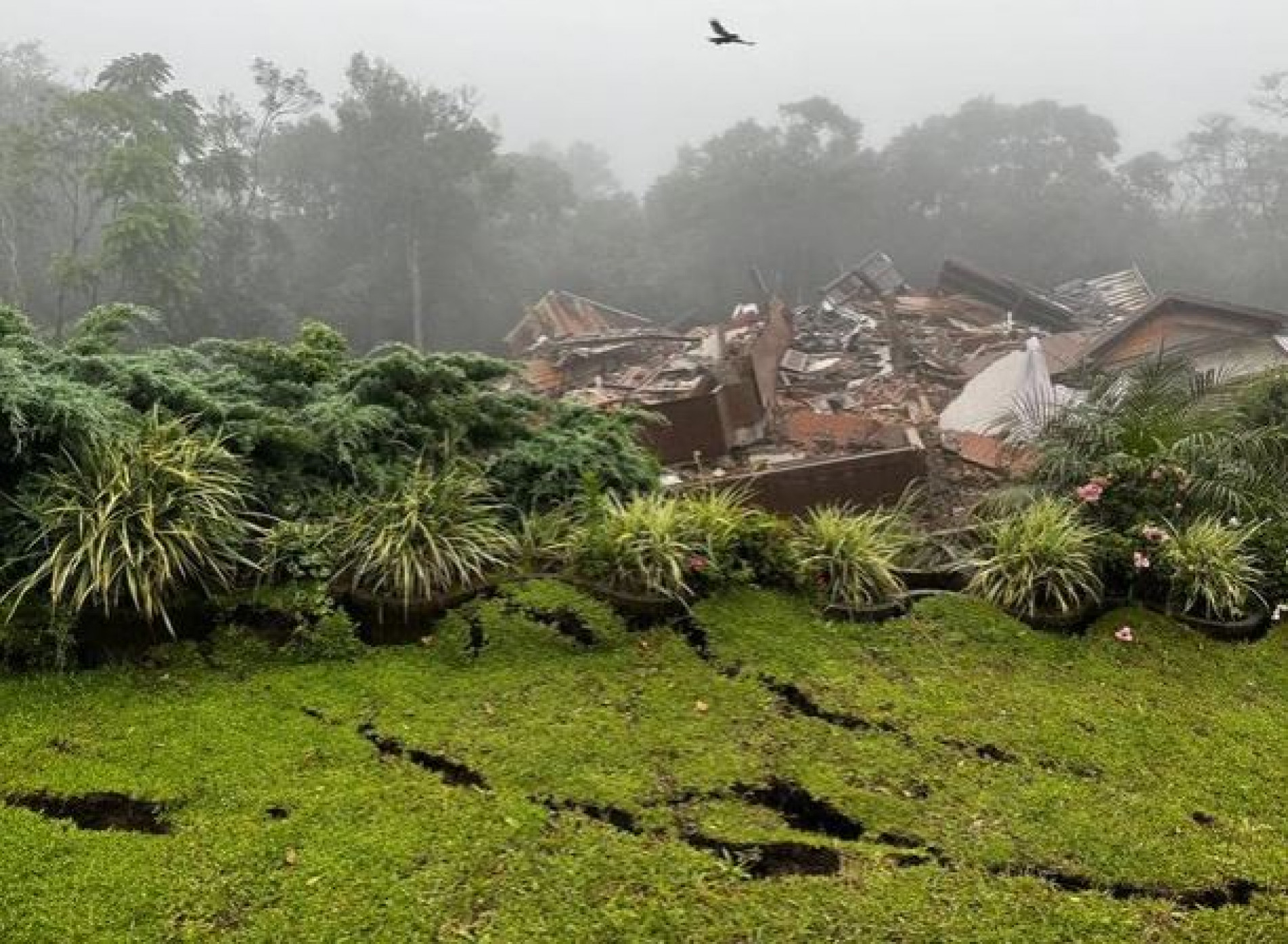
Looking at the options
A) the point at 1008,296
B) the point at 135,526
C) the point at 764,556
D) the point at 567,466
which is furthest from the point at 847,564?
the point at 1008,296

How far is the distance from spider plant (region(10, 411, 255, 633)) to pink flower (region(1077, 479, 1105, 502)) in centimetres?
468

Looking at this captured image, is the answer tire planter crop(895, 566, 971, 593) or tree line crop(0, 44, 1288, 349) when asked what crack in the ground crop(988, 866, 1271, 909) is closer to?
tire planter crop(895, 566, 971, 593)

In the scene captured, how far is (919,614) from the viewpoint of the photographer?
17.6 feet

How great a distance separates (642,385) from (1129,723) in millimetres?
13108

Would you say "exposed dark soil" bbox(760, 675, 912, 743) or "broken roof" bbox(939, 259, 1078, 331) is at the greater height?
"broken roof" bbox(939, 259, 1078, 331)

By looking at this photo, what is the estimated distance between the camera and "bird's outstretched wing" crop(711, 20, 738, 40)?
13.9 feet

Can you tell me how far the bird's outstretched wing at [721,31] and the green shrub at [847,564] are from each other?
268 centimetres

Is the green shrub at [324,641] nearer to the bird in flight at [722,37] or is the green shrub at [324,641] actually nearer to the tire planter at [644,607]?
the tire planter at [644,607]

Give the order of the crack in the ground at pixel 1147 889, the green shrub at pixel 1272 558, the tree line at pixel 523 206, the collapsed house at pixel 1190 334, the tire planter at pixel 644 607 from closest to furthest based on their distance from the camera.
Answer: the crack in the ground at pixel 1147 889, the tire planter at pixel 644 607, the green shrub at pixel 1272 558, the collapsed house at pixel 1190 334, the tree line at pixel 523 206

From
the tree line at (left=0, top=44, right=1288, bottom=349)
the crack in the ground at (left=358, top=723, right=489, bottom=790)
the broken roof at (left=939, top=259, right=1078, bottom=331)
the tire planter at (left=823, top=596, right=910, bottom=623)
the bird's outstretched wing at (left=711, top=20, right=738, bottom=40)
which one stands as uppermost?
the tree line at (left=0, top=44, right=1288, bottom=349)

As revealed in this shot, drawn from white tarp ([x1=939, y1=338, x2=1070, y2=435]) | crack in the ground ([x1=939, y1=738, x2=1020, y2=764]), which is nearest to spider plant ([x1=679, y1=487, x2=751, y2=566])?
crack in the ground ([x1=939, y1=738, x2=1020, y2=764])

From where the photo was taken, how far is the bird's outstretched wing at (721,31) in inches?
166

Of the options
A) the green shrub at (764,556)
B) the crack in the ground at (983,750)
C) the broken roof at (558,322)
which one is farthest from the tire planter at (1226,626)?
the broken roof at (558,322)

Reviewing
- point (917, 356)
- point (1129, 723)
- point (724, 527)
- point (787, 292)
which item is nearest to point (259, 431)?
point (724, 527)
